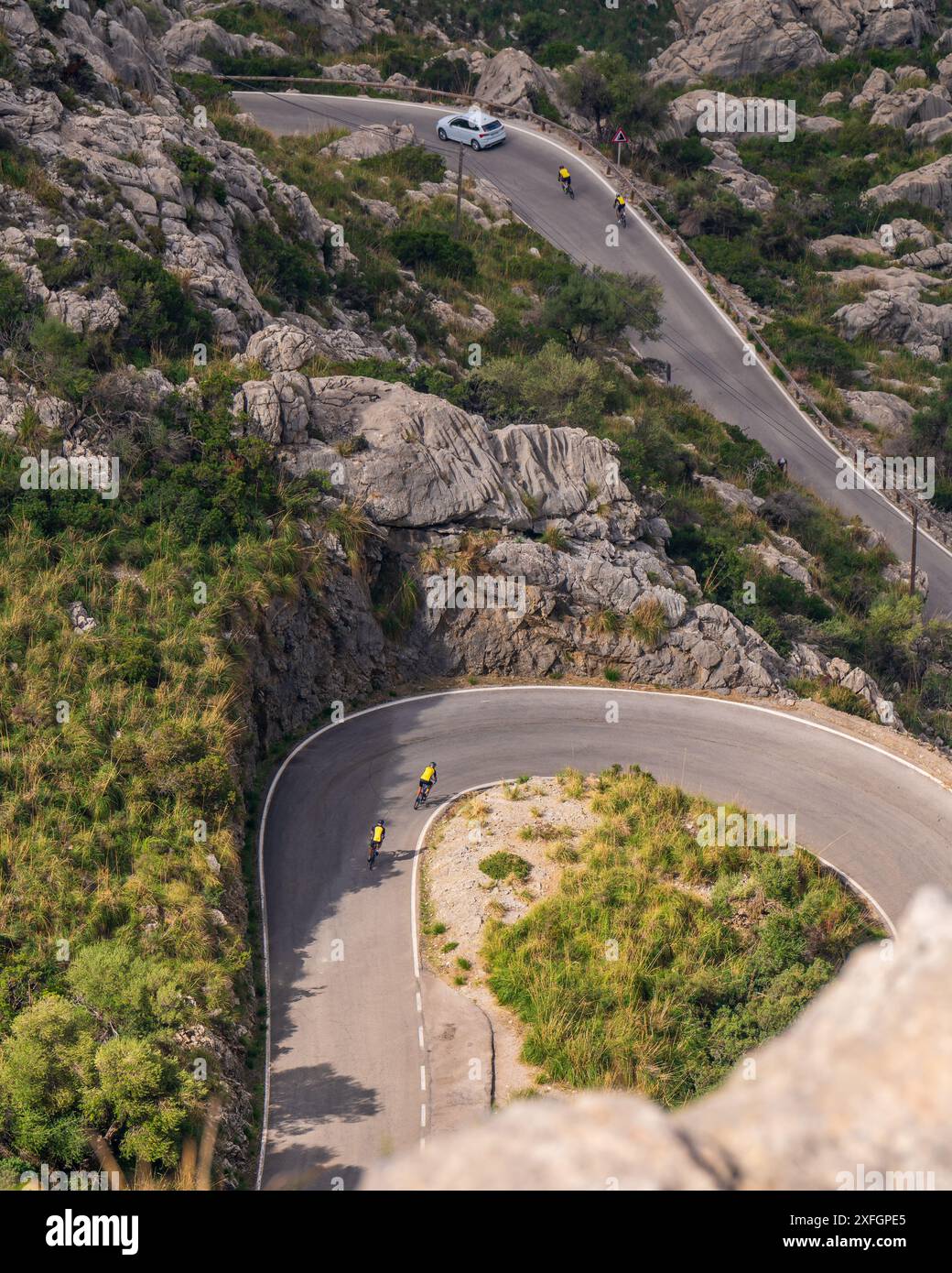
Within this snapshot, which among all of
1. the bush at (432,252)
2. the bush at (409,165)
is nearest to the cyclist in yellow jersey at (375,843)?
the bush at (432,252)

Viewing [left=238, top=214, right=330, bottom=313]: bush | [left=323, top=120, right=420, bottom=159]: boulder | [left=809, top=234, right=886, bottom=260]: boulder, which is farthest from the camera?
[left=809, top=234, right=886, bottom=260]: boulder

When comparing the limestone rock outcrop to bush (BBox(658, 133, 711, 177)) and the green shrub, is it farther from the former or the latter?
bush (BBox(658, 133, 711, 177))

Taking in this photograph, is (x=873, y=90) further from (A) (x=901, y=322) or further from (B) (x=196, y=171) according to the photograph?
(B) (x=196, y=171)

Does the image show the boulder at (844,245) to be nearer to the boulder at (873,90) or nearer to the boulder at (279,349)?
the boulder at (873,90)

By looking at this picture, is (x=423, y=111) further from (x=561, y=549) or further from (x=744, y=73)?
(x=561, y=549)

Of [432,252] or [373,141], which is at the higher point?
[373,141]

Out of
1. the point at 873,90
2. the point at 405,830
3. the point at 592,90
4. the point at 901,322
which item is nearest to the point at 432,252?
the point at 592,90

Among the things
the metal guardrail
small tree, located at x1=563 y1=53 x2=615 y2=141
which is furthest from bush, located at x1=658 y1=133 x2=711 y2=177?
the metal guardrail
